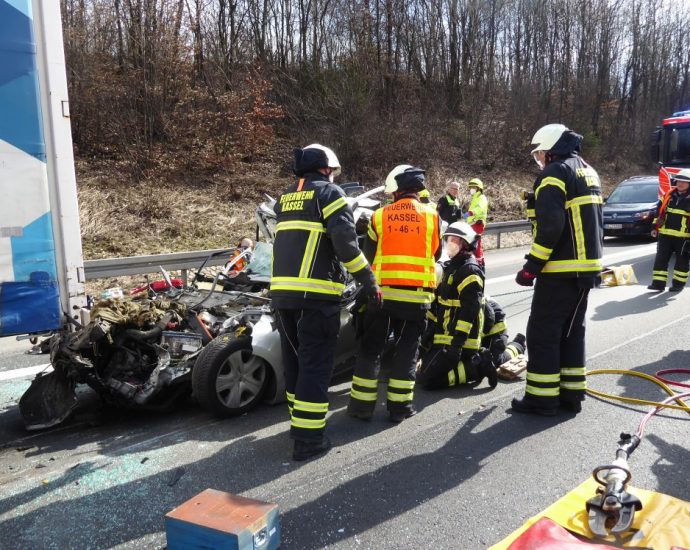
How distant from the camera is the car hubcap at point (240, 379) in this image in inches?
170

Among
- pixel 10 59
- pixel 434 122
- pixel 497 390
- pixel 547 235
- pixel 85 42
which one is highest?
pixel 85 42

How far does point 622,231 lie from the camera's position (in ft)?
50.1

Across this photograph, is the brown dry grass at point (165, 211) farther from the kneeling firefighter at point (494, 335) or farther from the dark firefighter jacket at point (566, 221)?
the dark firefighter jacket at point (566, 221)

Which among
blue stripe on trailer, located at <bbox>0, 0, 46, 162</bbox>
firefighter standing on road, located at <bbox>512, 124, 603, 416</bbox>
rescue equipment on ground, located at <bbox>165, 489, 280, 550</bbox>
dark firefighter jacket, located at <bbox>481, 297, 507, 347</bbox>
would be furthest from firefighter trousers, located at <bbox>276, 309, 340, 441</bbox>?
blue stripe on trailer, located at <bbox>0, 0, 46, 162</bbox>

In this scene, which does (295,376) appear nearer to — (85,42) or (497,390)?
(497,390)

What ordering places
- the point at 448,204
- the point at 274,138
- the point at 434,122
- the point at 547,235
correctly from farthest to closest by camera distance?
the point at 434,122, the point at 274,138, the point at 448,204, the point at 547,235

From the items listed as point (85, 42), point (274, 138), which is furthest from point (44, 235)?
point (274, 138)

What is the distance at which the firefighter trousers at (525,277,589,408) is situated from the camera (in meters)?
4.34

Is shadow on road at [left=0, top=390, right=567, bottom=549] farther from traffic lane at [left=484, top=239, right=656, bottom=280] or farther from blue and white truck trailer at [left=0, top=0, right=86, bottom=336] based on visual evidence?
traffic lane at [left=484, top=239, right=656, bottom=280]

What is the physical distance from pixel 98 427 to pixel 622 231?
46.3 ft

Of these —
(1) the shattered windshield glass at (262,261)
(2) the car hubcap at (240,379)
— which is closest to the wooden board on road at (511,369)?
(2) the car hubcap at (240,379)

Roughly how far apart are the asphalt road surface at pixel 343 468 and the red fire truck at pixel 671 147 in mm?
9326

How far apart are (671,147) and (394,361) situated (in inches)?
454

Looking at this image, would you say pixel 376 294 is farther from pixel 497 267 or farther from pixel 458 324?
pixel 497 267
